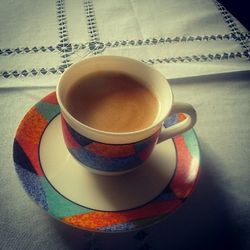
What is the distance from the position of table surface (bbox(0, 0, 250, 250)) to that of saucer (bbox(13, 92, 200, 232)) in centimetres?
3

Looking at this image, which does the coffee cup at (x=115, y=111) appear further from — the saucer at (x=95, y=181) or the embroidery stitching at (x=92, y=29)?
the embroidery stitching at (x=92, y=29)

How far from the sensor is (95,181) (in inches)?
18.3

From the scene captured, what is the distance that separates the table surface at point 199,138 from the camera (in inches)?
17.2

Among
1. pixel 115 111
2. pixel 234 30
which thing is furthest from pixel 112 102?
pixel 234 30

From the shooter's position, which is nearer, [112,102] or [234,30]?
[112,102]

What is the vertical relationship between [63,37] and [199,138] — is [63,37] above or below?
above

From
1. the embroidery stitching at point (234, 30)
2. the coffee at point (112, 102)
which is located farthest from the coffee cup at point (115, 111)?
the embroidery stitching at point (234, 30)

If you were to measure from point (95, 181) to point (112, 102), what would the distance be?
0.44 ft

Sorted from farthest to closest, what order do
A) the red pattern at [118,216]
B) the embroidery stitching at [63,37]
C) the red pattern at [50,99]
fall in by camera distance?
the embroidery stitching at [63,37] < the red pattern at [50,99] < the red pattern at [118,216]

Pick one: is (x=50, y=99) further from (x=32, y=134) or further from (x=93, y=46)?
(x=93, y=46)

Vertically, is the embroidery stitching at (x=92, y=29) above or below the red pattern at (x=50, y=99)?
above

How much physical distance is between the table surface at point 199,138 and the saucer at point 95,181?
0.03 meters

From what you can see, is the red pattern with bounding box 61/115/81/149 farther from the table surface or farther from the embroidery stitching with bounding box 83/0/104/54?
the embroidery stitching with bounding box 83/0/104/54

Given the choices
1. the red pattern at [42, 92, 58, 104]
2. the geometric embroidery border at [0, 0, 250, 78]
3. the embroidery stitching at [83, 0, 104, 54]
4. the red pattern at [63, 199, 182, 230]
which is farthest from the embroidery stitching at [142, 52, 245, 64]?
the red pattern at [63, 199, 182, 230]
